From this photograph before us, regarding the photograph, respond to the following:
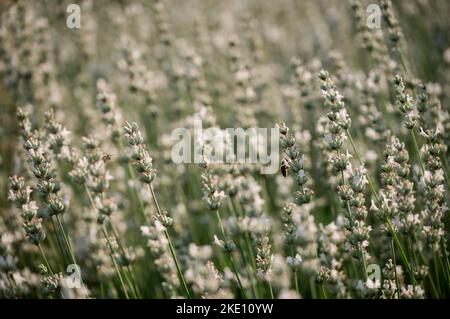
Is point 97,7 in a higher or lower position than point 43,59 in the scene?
higher

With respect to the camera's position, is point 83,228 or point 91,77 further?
point 91,77

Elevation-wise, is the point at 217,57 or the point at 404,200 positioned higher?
the point at 217,57

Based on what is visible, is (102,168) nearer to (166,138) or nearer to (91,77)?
(166,138)

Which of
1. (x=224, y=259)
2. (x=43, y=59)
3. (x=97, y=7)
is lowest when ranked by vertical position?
(x=224, y=259)

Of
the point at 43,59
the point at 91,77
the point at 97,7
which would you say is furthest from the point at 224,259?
the point at 97,7

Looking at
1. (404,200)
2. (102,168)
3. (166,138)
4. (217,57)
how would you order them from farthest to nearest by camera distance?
(217,57)
(166,138)
(102,168)
(404,200)
